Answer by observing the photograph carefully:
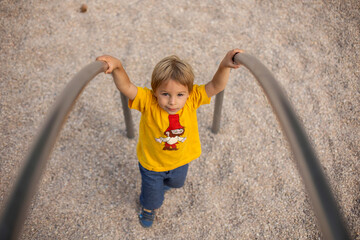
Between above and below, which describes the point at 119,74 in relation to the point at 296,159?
below

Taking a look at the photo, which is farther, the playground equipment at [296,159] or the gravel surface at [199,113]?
the gravel surface at [199,113]

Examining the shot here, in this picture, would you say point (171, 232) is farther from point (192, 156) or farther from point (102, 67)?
point (102, 67)

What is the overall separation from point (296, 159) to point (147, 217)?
112 cm

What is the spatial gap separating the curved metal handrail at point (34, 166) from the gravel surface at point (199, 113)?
663 millimetres

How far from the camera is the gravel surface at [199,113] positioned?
185 centimetres

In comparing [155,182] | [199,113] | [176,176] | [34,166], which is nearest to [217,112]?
[199,113]

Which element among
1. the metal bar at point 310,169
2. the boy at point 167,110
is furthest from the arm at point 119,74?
the metal bar at point 310,169

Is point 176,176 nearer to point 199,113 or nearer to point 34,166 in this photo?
point 199,113

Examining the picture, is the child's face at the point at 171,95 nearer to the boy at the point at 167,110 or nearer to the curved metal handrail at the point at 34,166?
the boy at the point at 167,110

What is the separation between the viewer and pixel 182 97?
1355 mm

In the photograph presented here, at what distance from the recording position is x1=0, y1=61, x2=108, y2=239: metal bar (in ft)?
2.43

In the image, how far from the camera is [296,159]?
2.93 ft

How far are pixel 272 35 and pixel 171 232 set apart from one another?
1.91 m

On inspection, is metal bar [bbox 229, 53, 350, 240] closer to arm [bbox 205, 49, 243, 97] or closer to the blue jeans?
arm [bbox 205, 49, 243, 97]
